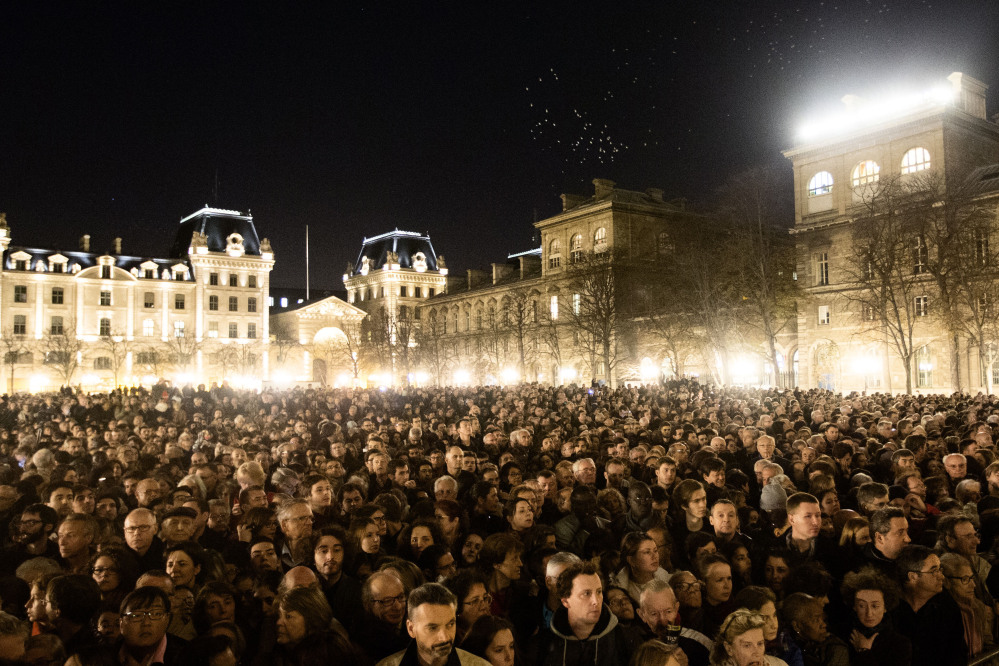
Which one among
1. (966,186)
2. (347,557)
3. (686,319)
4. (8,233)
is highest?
(8,233)

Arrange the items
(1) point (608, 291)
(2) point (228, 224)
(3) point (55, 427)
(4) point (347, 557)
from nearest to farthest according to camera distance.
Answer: (4) point (347, 557), (3) point (55, 427), (1) point (608, 291), (2) point (228, 224)

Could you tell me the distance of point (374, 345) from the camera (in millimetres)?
70875

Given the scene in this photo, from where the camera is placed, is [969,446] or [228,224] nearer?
[969,446]

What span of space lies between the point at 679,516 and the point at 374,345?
6494cm

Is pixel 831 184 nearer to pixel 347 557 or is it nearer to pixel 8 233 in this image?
pixel 347 557

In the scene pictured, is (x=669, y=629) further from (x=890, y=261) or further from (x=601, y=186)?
(x=601, y=186)

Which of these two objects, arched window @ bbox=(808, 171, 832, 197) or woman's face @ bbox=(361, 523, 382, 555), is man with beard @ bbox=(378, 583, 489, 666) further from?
arched window @ bbox=(808, 171, 832, 197)

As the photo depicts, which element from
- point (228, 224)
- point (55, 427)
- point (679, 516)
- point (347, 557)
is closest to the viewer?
point (347, 557)

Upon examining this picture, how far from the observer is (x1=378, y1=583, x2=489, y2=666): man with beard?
3.90 meters

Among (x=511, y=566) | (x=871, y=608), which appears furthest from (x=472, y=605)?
(x=871, y=608)

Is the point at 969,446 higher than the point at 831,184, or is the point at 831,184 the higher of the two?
the point at 831,184

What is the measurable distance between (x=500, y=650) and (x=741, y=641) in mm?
1264

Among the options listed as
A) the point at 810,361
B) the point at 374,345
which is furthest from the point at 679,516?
the point at 374,345

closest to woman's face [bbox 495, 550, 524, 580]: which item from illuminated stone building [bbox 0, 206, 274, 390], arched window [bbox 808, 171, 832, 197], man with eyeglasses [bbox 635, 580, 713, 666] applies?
man with eyeglasses [bbox 635, 580, 713, 666]
